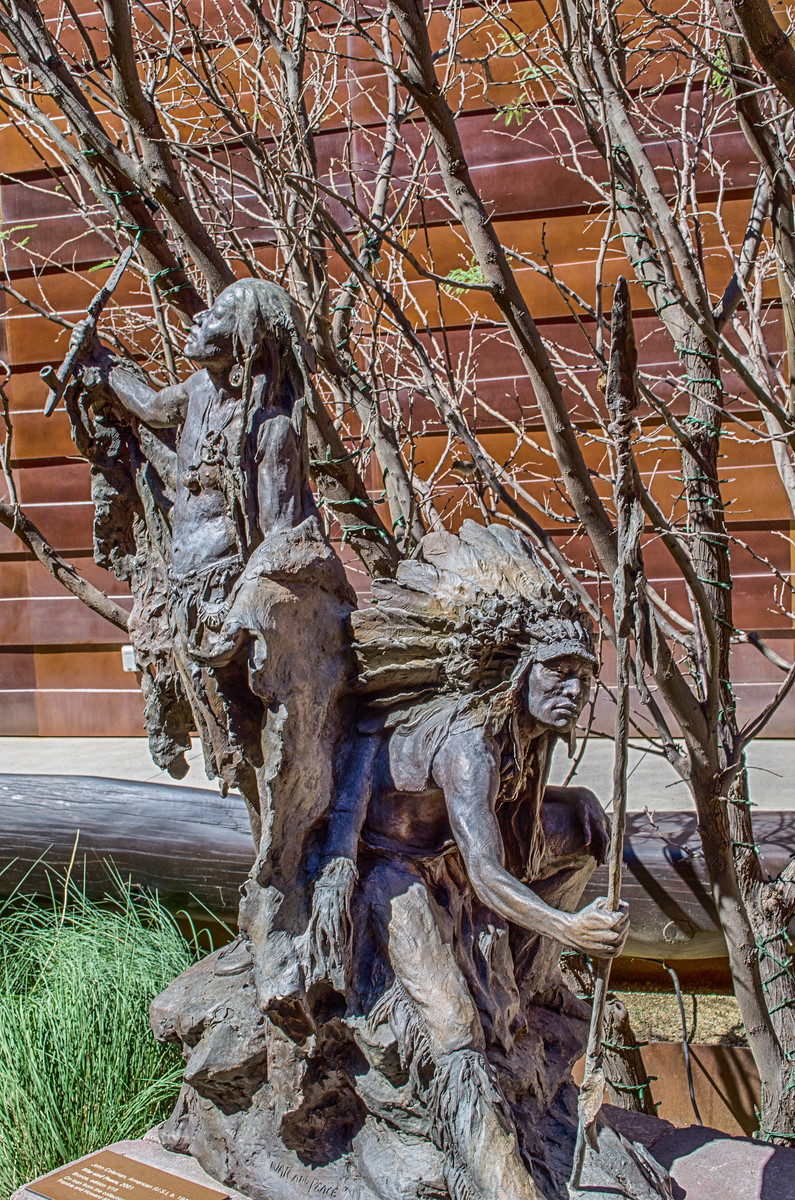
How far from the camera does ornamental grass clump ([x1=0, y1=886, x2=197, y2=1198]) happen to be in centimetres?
321

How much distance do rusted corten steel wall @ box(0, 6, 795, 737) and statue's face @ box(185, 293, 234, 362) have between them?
2648 millimetres

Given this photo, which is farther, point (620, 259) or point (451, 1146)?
point (620, 259)

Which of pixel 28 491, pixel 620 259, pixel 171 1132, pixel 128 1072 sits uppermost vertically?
pixel 620 259

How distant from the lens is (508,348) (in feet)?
21.0

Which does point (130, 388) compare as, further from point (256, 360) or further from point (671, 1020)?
point (671, 1020)

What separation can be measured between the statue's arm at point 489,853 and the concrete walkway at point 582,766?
2.67 m

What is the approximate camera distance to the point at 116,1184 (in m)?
2.33

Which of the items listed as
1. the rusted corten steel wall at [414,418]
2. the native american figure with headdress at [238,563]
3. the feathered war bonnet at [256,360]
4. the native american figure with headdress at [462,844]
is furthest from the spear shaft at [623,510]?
the rusted corten steel wall at [414,418]

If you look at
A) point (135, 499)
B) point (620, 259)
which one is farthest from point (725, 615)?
point (620, 259)

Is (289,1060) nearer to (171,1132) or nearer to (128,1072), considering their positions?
(171,1132)

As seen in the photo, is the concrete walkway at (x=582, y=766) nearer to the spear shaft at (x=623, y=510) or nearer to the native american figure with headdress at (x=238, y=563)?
the native american figure with headdress at (x=238, y=563)

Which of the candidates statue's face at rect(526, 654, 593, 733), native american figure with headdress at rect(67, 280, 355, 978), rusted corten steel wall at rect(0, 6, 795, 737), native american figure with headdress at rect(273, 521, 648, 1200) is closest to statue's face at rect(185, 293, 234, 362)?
native american figure with headdress at rect(67, 280, 355, 978)

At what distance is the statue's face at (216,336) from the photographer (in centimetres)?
236

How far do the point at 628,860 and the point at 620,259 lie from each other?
3.47 metres
